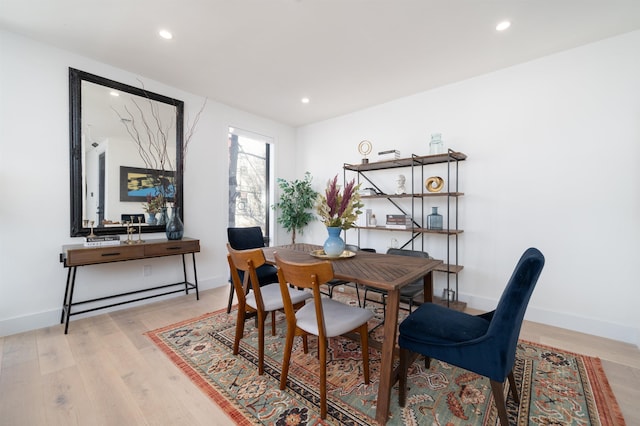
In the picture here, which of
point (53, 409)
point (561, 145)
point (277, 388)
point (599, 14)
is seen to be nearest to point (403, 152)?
point (561, 145)

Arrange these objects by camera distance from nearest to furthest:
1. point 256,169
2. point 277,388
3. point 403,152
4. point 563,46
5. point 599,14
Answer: point 277,388
point 599,14
point 563,46
point 403,152
point 256,169

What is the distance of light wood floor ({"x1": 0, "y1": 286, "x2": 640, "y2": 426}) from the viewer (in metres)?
1.50

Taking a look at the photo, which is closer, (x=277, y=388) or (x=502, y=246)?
(x=277, y=388)

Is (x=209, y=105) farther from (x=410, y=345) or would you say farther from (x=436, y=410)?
(x=436, y=410)

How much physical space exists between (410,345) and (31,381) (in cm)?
254

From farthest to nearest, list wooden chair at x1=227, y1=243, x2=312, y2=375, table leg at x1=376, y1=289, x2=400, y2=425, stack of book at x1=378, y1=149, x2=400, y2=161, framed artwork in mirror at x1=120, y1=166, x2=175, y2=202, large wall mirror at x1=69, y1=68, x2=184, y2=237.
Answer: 1. stack of book at x1=378, y1=149, x2=400, y2=161
2. framed artwork in mirror at x1=120, y1=166, x2=175, y2=202
3. large wall mirror at x1=69, y1=68, x2=184, y2=237
4. wooden chair at x1=227, y1=243, x2=312, y2=375
5. table leg at x1=376, y1=289, x2=400, y2=425

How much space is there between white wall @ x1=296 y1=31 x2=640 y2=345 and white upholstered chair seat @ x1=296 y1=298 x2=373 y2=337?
7.06 feet

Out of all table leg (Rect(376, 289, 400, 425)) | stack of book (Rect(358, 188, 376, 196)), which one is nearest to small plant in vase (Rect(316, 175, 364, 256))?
table leg (Rect(376, 289, 400, 425))

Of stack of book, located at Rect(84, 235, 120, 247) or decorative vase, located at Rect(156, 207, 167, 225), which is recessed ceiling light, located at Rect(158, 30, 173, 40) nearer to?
decorative vase, located at Rect(156, 207, 167, 225)

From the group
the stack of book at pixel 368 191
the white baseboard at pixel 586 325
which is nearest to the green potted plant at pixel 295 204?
the stack of book at pixel 368 191

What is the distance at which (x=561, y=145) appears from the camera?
2668 millimetres

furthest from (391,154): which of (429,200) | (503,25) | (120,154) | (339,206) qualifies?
(120,154)

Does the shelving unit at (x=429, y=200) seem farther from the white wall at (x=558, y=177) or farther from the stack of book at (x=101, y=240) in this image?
the stack of book at (x=101, y=240)

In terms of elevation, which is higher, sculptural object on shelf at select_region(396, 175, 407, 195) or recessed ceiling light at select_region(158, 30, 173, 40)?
recessed ceiling light at select_region(158, 30, 173, 40)
